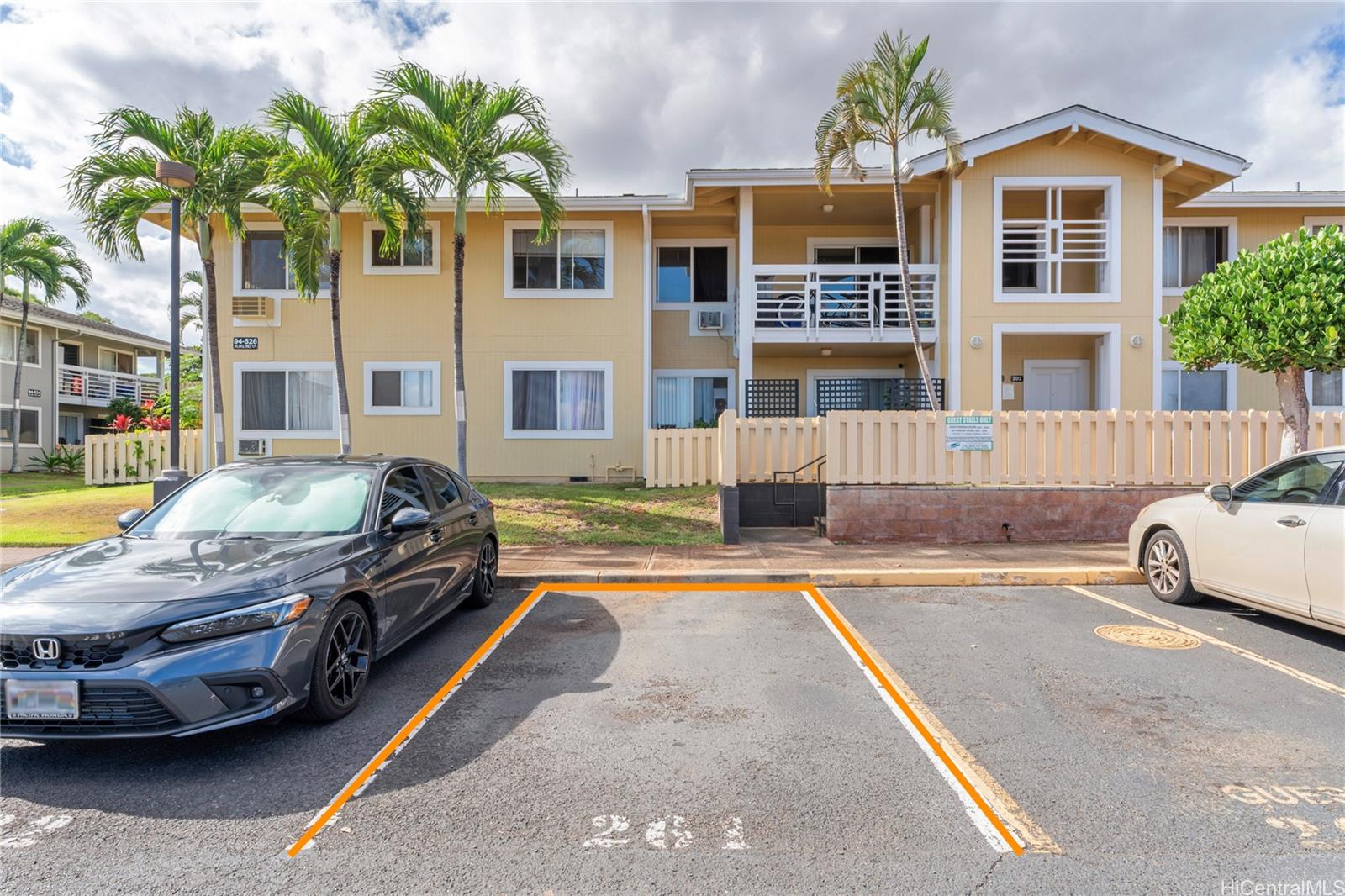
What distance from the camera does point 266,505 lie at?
5012 mm

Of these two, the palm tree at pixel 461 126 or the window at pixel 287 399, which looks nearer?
the palm tree at pixel 461 126

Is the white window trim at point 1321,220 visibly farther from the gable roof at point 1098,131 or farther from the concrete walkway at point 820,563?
the concrete walkway at point 820,563

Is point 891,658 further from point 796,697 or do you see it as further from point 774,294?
point 774,294

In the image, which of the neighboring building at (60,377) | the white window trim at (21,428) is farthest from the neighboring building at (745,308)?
the neighboring building at (60,377)

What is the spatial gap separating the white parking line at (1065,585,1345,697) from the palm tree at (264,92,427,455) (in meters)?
10.9

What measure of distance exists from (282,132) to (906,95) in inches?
409

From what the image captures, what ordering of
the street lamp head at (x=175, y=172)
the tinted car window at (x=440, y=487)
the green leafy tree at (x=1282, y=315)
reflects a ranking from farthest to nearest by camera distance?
1. the street lamp head at (x=175, y=172)
2. the green leafy tree at (x=1282, y=315)
3. the tinted car window at (x=440, y=487)

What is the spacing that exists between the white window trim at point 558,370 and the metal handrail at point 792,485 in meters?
5.30

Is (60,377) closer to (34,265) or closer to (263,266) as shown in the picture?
(34,265)

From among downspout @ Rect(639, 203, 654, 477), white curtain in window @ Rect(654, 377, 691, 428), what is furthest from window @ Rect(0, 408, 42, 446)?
downspout @ Rect(639, 203, 654, 477)

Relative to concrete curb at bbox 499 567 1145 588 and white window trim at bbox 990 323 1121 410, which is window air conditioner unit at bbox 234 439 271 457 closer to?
concrete curb at bbox 499 567 1145 588

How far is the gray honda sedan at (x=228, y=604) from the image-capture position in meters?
3.34

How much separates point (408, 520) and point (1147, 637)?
586 centimetres

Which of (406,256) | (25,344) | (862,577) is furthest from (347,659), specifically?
(25,344)
